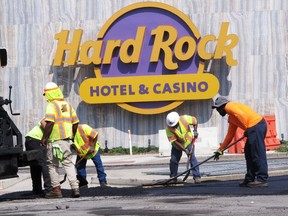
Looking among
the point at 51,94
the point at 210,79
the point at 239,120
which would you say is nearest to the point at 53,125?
the point at 51,94

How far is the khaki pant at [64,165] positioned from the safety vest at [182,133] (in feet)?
11.6

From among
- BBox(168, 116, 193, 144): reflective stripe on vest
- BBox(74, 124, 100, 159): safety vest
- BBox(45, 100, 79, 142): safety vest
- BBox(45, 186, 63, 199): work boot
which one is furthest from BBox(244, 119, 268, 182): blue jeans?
BBox(74, 124, 100, 159): safety vest

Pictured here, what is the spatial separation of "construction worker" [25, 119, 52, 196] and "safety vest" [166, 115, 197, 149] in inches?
111

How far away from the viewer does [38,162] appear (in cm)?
1694

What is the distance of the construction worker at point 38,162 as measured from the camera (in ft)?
54.9

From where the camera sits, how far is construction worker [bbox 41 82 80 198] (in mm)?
16094

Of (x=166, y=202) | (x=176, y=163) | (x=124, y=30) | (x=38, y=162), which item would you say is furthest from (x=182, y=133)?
(x=124, y=30)

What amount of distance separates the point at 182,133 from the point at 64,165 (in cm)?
382

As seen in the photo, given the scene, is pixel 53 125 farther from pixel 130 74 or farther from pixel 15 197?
pixel 130 74

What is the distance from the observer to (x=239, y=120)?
17.0 m

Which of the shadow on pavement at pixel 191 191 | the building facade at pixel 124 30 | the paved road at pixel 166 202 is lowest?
the paved road at pixel 166 202

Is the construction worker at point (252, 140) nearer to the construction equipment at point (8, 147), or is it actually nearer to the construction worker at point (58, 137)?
the construction worker at point (58, 137)

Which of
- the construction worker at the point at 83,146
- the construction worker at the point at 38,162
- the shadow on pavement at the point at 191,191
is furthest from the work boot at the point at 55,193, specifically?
the construction worker at the point at 83,146

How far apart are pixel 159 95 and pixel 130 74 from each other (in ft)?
4.00
